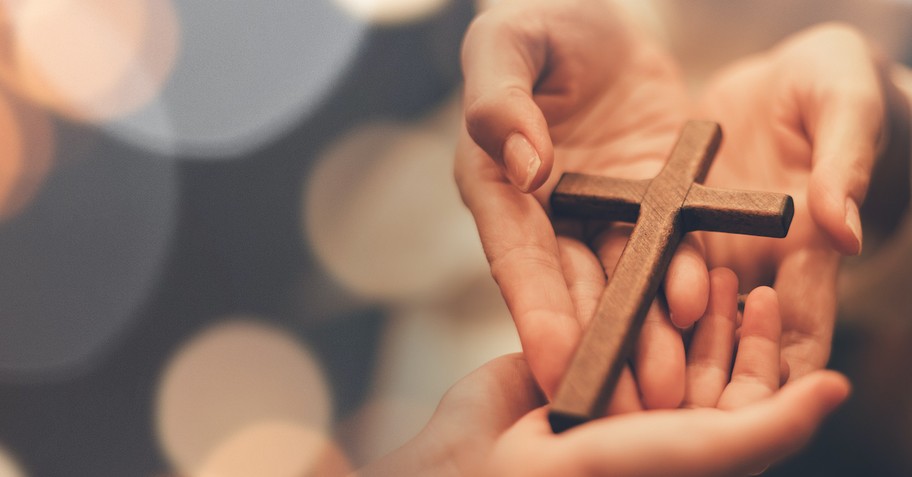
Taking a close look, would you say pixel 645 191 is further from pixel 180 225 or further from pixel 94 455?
pixel 94 455

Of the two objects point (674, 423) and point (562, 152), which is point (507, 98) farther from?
point (674, 423)

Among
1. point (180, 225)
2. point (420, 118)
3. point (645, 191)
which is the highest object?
point (420, 118)

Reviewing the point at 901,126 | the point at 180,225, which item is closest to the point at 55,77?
the point at 180,225

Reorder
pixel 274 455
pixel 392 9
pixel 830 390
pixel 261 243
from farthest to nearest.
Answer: pixel 392 9, pixel 261 243, pixel 274 455, pixel 830 390

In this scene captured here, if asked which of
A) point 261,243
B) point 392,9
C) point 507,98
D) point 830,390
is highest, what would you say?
point 392,9

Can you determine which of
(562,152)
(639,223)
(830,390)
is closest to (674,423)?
(830,390)

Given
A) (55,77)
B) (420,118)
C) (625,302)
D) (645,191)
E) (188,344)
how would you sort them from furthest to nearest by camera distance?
(420,118)
(188,344)
(55,77)
(645,191)
(625,302)

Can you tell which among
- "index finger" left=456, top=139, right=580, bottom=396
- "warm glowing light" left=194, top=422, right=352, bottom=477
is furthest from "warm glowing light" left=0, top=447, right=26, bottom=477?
"index finger" left=456, top=139, right=580, bottom=396
